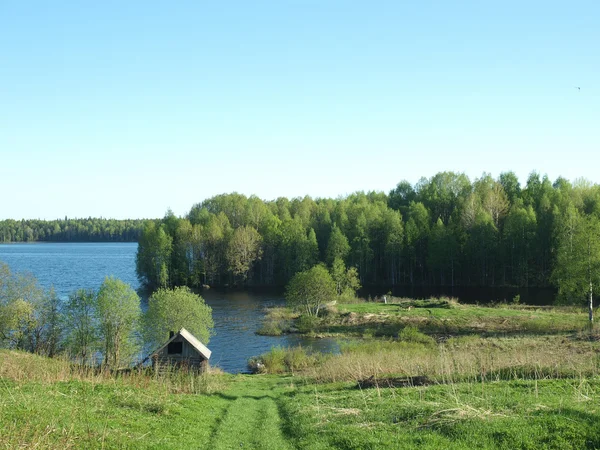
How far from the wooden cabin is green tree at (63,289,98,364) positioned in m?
11.7

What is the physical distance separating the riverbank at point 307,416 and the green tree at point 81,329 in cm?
1951

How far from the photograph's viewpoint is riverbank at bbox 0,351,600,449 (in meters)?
12.7

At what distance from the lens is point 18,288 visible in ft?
139

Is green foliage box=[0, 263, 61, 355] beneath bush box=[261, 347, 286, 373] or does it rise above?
above

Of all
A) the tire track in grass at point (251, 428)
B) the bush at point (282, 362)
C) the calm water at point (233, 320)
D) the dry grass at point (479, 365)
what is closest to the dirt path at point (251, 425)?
the tire track in grass at point (251, 428)

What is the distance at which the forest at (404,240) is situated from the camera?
88.7m

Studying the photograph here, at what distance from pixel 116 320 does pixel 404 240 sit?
226 ft

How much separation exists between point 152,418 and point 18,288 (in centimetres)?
3175

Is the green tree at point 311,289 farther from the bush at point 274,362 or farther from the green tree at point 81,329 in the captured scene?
the green tree at point 81,329

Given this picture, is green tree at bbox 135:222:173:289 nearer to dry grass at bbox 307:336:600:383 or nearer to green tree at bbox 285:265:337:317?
green tree at bbox 285:265:337:317

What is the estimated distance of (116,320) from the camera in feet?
136

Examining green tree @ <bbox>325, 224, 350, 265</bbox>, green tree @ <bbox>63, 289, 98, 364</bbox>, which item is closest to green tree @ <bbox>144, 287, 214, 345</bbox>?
green tree @ <bbox>63, 289, 98, 364</bbox>

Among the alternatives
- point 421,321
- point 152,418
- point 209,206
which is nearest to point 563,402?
point 152,418

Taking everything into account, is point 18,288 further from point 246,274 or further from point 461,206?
point 461,206
